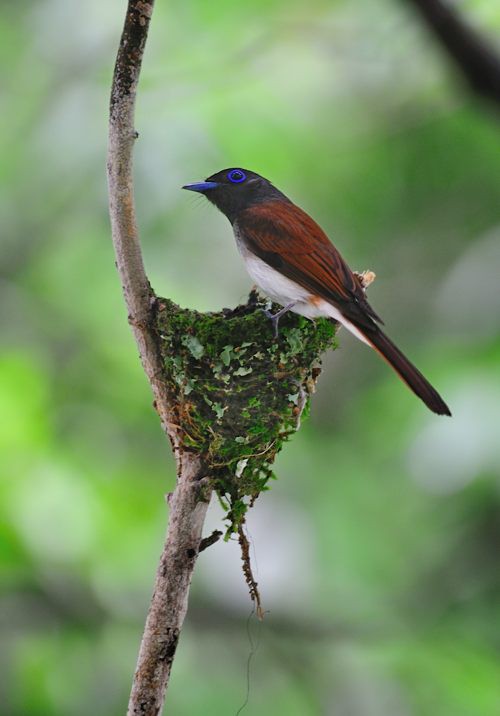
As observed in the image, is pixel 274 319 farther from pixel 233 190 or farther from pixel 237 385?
pixel 233 190

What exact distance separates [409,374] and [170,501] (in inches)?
38.1

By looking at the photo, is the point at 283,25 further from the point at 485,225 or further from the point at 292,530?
the point at 292,530

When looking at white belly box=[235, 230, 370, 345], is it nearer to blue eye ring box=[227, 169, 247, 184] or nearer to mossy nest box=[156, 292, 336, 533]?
mossy nest box=[156, 292, 336, 533]

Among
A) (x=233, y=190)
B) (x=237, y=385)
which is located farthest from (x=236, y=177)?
(x=237, y=385)

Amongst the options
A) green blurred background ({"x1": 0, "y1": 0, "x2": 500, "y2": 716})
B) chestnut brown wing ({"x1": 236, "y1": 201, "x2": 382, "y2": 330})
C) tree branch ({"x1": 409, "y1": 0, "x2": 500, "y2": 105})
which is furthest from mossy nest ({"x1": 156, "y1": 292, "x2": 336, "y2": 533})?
green blurred background ({"x1": 0, "y1": 0, "x2": 500, "y2": 716})

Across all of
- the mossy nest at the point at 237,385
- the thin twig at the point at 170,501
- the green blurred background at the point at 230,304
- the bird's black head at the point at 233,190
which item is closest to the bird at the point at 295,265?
the bird's black head at the point at 233,190

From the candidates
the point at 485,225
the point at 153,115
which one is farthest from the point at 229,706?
the point at 485,225

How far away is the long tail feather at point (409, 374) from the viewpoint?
3560mm

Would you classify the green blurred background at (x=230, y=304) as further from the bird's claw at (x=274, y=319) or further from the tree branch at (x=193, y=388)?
the tree branch at (x=193, y=388)

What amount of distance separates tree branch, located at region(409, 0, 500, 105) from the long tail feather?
931mm

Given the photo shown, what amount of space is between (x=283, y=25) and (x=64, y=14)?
58.4 inches

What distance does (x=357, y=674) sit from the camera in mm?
6633

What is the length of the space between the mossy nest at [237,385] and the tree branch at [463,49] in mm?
1066

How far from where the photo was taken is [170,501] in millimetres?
3299
